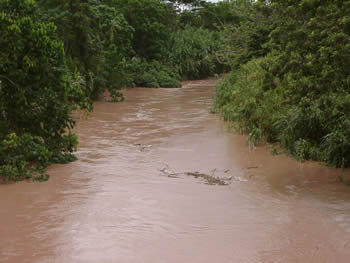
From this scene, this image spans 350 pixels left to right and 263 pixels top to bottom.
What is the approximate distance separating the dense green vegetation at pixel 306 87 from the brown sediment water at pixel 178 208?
530 mm

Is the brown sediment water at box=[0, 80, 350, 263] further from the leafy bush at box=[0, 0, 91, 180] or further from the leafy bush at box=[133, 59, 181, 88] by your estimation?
the leafy bush at box=[133, 59, 181, 88]

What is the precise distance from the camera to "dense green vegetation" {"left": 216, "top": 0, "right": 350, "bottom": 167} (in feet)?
24.5

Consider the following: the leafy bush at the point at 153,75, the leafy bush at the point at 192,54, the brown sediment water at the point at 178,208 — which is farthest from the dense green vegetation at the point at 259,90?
the leafy bush at the point at 192,54

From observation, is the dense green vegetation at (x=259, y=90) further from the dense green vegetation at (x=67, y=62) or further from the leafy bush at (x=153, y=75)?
the leafy bush at (x=153, y=75)

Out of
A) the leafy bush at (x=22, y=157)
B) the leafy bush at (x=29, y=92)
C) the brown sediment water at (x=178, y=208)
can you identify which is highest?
the leafy bush at (x=29, y=92)

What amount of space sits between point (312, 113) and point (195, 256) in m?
5.36

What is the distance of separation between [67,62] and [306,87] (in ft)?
38.7

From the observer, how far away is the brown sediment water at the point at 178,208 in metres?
5.97

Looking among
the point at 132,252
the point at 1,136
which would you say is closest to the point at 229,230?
the point at 132,252

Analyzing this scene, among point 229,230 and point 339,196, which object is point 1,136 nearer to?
point 229,230

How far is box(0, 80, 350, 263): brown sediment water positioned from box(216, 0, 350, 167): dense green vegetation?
0.53 m

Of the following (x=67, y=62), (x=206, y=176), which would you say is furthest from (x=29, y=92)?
(x=67, y=62)

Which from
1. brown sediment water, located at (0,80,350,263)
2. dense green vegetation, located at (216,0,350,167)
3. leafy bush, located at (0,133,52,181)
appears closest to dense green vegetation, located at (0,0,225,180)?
leafy bush, located at (0,133,52,181)

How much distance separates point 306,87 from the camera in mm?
8086
